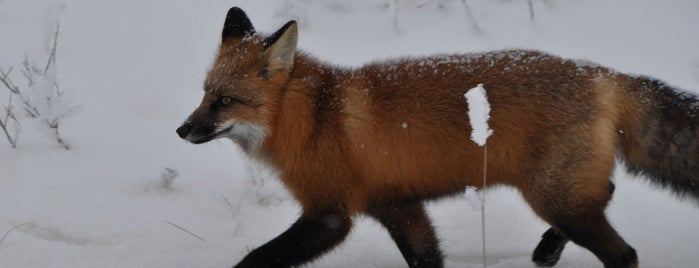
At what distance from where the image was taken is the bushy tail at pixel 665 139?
164 inches

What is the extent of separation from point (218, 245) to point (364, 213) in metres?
1.00

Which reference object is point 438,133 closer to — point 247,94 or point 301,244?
point 301,244

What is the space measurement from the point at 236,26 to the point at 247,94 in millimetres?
640

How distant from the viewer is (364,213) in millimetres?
4367

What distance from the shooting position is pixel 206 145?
5828 millimetres

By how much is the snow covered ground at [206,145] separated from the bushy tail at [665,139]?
225mm

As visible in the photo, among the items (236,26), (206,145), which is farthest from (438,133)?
(206,145)

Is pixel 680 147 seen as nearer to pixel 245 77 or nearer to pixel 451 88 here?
pixel 451 88

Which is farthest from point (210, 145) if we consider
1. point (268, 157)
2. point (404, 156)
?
point (404, 156)

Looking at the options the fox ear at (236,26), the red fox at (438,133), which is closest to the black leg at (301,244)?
the red fox at (438,133)

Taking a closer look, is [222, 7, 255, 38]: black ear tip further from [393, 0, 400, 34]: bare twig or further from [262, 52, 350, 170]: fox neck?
[393, 0, 400, 34]: bare twig

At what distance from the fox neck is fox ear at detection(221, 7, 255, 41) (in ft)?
1.63

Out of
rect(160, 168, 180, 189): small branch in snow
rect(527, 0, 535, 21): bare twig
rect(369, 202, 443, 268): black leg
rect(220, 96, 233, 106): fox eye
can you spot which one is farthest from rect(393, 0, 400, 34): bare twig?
rect(220, 96, 233, 106): fox eye

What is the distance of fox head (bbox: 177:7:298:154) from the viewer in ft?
13.8
